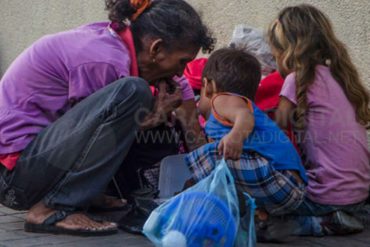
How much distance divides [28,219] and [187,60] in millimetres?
1062

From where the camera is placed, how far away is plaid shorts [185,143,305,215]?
11.4 ft

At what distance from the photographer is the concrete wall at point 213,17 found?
451 cm

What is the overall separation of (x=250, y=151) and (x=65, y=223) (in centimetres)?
90

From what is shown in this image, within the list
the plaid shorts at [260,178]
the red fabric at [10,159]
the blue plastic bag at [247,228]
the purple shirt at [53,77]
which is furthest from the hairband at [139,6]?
the blue plastic bag at [247,228]

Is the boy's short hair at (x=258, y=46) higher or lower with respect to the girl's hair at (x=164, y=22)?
lower

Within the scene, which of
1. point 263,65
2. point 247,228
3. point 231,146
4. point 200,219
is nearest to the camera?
point 200,219

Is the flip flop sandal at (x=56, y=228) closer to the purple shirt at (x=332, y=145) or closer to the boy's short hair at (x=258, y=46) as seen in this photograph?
the purple shirt at (x=332, y=145)

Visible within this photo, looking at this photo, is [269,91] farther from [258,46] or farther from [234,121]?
[234,121]

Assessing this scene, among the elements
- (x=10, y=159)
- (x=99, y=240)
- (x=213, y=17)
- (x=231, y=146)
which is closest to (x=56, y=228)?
(x=99, y=240)

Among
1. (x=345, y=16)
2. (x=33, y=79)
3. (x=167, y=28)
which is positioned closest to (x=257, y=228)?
(x=167, y=28)

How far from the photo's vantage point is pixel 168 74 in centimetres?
375

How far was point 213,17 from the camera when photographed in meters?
5.53

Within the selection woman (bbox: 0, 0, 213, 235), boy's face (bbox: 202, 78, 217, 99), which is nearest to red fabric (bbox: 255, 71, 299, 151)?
boy's face (bbox: 202, 78, 217, 99)

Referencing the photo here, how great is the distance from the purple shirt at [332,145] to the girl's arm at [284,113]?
3 centimetres
